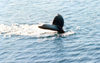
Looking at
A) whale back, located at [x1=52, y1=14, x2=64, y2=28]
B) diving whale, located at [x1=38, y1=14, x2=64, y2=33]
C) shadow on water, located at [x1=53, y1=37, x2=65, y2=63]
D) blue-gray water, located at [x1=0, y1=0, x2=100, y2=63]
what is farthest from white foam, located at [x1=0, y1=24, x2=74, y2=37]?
shadow on water, located at [x1=53, y1=37, x2=65, y2=63]

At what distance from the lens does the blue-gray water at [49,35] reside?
2316 centimetres

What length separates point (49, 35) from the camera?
27172 mm

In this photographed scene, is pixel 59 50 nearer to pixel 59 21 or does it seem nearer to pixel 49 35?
pixel 49 35

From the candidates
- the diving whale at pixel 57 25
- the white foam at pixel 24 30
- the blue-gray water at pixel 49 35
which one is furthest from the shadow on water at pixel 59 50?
the white foam at pixel 24 30

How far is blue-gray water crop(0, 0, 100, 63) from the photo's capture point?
76.0 ft

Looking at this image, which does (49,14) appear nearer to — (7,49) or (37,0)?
(37,0)

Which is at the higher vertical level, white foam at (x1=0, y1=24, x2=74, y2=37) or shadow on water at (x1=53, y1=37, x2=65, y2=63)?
white foam at (x1=0, y1=24, x2=74, y2=37)

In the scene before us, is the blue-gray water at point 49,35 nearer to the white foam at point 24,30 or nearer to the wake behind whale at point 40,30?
the white foam at point 24,30

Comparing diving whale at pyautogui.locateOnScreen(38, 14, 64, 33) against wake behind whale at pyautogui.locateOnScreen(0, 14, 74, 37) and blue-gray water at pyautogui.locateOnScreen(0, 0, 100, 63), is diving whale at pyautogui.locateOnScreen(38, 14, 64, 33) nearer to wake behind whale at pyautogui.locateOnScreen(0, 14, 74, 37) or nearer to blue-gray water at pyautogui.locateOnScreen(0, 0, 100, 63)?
wake behind whale at pyautogui.locateOnScreen(0, 14, 74, 37)

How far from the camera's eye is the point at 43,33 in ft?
90.9

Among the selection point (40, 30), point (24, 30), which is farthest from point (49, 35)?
point (24, 30)

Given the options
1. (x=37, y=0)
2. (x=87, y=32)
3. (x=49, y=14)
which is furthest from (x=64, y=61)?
(x=37, y=0)

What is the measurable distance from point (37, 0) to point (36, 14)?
6.54m

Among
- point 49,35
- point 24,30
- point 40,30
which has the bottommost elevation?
point 49,35
